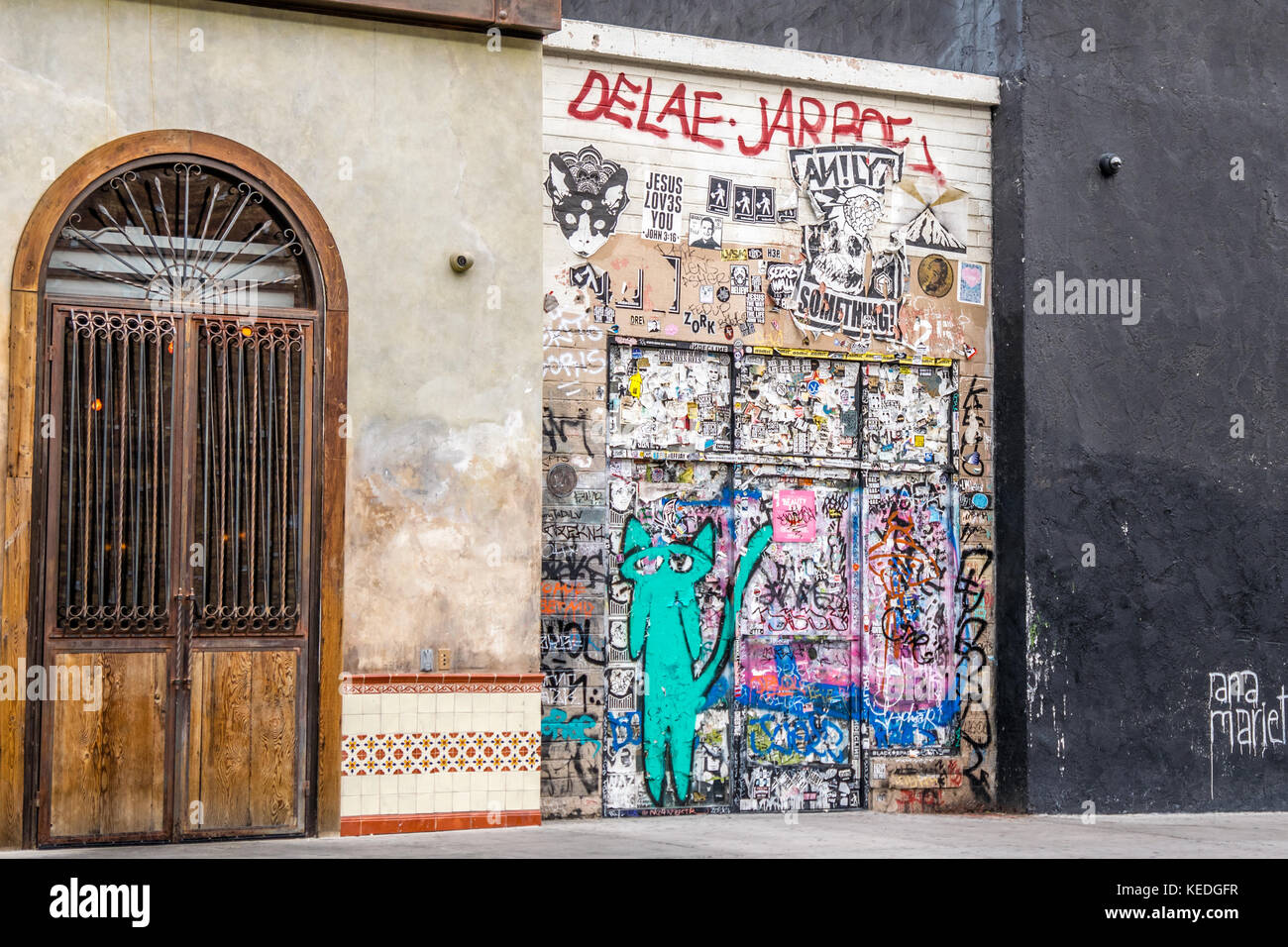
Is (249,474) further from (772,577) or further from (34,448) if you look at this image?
(772,577)

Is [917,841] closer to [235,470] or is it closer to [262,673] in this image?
[262,673]

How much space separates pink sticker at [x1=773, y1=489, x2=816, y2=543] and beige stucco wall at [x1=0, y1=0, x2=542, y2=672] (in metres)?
1.92

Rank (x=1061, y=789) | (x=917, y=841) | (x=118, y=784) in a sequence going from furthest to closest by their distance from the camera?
(x=1061, y=789) < (x=917, y=841) < (x=118, y=784)

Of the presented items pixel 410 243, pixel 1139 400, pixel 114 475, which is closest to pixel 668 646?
pixel 410 243

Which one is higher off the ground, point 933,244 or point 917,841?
point 933,244

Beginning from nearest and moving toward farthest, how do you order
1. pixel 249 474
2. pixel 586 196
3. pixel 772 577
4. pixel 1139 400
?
pixel 249 474
pixel 586 196
pixel 772 577
pixel 1139 400

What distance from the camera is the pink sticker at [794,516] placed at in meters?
Result: 10.2

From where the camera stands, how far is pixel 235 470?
8.53 metres

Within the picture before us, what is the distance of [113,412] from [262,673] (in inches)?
64.6

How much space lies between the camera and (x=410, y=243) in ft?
29.0

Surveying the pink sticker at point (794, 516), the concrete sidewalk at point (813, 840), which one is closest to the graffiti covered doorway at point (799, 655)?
the pink sticker at point (794, 516)

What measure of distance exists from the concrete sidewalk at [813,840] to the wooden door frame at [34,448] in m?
0.37

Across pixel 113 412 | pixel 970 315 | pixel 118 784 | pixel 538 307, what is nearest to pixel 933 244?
pixel 970 315

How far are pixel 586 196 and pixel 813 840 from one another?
14.0ft
